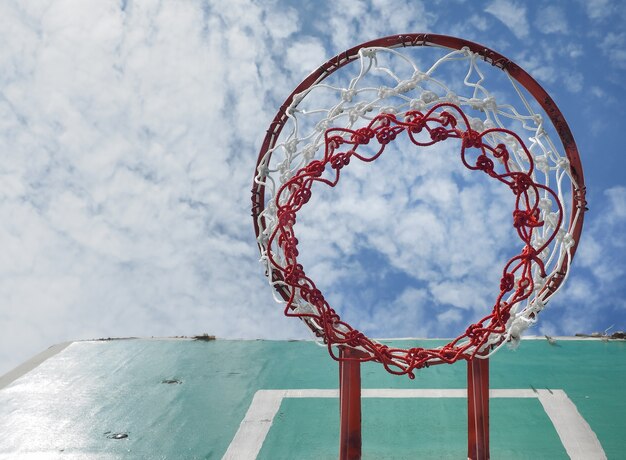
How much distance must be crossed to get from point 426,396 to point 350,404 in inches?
57.9

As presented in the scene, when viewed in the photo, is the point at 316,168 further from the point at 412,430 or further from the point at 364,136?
the point at 412,430

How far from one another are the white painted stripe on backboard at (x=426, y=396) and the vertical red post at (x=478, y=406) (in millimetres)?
729

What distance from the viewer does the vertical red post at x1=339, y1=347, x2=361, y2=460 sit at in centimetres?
390

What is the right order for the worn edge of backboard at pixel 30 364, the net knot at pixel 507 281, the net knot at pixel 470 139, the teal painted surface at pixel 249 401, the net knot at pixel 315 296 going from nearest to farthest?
the net knot at pixel 470 139 < the net knot at pixel 507 281 < the net knot at pixel 315 296 < the teal painted surface at pixel 249 401 < the worn edge of backboard at pixel 30 364

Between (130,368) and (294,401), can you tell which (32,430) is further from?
(294,401)

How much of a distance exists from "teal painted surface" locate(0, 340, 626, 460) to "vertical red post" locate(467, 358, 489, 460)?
1.33 feet

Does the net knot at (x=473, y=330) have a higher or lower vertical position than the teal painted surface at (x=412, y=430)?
higher

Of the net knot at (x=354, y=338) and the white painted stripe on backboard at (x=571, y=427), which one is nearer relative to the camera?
the net knot at (x=354, y=338)

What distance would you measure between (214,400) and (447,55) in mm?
2891

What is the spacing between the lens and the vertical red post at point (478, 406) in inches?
154

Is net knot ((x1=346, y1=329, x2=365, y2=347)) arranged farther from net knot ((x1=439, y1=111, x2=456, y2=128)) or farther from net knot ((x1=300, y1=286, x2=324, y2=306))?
net knot ((x1=439, y1=111, x2=456, y2=128))

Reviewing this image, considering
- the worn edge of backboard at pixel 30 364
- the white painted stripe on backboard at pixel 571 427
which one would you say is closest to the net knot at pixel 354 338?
the white painted stripe on backboard at pixel 571 427

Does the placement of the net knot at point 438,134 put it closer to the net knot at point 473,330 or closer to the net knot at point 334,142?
the net knot at point 334,142

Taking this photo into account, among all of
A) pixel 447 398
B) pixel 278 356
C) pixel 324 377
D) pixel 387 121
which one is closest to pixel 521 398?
pixel 447 398
